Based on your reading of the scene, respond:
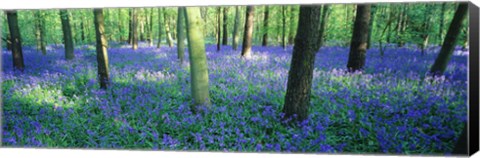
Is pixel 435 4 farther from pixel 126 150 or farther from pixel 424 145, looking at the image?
pixel 126 150

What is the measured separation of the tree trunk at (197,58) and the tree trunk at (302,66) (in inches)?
43.9

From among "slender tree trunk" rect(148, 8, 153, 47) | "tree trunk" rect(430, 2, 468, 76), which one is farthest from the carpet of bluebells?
"slender tree trunk" rect(148, 8, 153, 47)

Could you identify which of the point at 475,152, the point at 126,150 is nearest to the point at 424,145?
the point at 475,152

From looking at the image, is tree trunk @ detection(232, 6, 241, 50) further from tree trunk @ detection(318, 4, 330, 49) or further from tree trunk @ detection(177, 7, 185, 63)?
tree trunk @ detection(318, 4, 330, 49)

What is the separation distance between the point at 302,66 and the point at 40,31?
359cm

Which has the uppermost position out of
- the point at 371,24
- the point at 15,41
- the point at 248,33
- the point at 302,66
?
the point at 371,24

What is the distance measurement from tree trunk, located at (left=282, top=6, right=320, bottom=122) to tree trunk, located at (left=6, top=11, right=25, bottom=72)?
377 cm

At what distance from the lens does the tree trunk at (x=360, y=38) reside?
4.32 metres

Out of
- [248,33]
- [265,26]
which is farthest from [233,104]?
[265,26]

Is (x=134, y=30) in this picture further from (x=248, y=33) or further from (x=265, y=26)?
(x=265, y=26)

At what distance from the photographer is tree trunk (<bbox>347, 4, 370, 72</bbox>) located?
432 cm

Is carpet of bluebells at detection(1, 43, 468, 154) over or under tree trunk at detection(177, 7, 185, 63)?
under

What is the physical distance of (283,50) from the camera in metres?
4.82

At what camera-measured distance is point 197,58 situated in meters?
4.84
